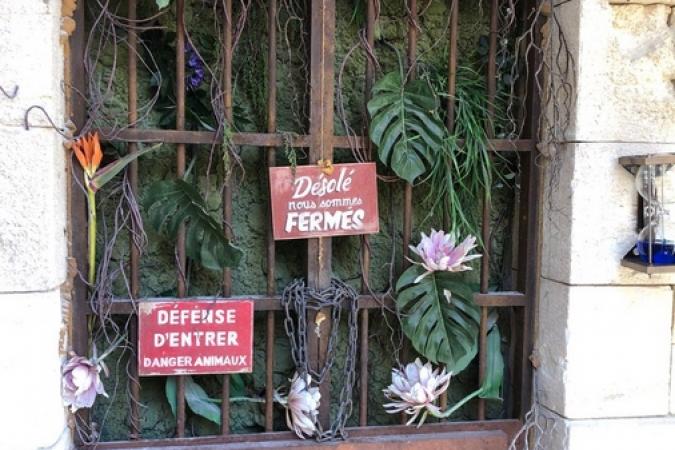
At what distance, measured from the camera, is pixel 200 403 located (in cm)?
212

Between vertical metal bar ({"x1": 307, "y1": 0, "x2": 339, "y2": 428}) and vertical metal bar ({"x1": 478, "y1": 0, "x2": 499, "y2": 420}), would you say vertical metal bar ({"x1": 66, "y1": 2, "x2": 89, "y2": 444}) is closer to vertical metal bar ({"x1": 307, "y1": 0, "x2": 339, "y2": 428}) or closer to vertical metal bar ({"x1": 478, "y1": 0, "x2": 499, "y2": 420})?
vertical metal bar ({"x1": 307, "y1": 0, "x2": 339, "y2": 428})

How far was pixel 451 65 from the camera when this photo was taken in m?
2.19

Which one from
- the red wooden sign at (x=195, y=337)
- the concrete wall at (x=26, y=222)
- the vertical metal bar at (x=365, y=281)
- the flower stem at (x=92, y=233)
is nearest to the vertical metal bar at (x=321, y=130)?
the vertical metal bar at (x=365, y=281)

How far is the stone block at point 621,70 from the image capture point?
2.06 m

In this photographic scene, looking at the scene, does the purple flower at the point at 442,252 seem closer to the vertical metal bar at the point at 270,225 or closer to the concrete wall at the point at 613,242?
the concrete wall at the point at 613,242

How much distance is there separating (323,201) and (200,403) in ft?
2.57

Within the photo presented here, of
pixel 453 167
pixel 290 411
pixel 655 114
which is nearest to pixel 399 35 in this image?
pixel 453 167

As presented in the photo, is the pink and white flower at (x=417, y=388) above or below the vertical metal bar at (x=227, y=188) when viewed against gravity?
below

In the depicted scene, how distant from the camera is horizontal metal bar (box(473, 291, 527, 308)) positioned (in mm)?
2217

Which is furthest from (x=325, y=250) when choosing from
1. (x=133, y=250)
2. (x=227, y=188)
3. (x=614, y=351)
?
(x=614, y=351)

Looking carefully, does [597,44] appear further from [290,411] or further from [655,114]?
[290,411]

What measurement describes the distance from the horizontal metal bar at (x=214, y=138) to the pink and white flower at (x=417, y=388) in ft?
2.57

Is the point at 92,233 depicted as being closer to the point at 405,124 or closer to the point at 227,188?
the point at 227,188

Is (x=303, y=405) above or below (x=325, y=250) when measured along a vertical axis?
below
